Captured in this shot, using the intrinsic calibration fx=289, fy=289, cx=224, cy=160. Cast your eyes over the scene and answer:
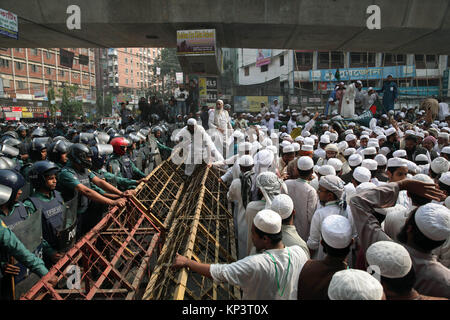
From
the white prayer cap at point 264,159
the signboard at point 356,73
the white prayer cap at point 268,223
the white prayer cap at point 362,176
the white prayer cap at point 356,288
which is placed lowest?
the white prayer cap at point 356,288

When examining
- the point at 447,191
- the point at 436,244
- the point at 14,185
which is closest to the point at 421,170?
the point at 447,191

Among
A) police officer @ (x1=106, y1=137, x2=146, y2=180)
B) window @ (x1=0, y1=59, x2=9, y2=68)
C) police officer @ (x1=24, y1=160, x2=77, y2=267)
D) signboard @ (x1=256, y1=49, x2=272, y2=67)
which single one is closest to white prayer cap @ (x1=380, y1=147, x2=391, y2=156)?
police officer @ (x1=106, y1=137, x2=146, y2=180)

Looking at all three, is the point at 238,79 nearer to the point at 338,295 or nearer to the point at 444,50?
the point at 444,50

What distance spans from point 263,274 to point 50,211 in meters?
2.42

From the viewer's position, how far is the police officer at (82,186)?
11.7ft

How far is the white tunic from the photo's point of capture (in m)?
1.93

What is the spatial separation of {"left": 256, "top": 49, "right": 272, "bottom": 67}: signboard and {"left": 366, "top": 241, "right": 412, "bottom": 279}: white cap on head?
142 ft

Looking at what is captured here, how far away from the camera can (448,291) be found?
6.00ft

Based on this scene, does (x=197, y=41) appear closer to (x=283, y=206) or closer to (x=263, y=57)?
(x=283, y=206)

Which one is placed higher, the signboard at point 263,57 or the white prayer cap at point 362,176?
the signboard at point 263,57

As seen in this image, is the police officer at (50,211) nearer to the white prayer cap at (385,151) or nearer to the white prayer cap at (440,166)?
the white prayer cap at (440,166)

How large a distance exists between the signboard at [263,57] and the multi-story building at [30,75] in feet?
78.2

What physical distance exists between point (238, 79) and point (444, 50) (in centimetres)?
3765

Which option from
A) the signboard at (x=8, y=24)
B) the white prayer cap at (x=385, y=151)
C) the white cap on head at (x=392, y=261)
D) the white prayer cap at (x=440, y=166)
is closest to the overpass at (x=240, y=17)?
the signboard at (x=8, y=24)
